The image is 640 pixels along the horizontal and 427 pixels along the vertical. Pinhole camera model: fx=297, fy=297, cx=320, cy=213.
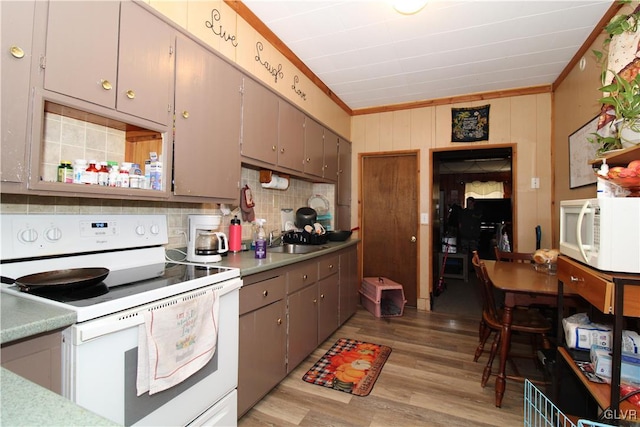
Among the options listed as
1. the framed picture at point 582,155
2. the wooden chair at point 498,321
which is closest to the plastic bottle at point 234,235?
the wooden chair at point 498,321

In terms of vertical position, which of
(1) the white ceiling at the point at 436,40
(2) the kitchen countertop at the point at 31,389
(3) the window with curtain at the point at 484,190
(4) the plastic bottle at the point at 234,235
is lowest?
(2) the kitchen countertop at the point at 31,389

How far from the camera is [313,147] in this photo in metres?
3.13

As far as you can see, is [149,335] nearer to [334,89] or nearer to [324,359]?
[324,359]

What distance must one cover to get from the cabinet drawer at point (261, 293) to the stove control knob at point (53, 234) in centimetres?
87

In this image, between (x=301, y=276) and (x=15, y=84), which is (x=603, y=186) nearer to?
(x=301, y=276)

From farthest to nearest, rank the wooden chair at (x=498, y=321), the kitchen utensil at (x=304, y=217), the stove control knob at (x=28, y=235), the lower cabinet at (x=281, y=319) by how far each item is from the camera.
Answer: the kitchen utensil at (x=304, y=217) < the wooden chair at (x=498, y=321) < the lower cabinet at (x=281, y=319) < the stove control knob at (x=28, y=235)

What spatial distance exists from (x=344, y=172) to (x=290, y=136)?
1457 mm

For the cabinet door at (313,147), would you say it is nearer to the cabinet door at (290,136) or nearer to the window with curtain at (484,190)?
the cabinet door at (290,136)

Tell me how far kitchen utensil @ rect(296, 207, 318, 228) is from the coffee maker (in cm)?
140

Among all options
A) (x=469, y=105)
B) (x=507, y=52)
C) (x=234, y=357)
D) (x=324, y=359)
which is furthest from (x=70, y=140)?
(x=469, y=105)

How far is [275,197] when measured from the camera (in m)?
3.04

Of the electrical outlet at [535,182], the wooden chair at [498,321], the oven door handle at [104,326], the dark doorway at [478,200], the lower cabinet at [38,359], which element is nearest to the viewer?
the lower cabinet at [38,359]

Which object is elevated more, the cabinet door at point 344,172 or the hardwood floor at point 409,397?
the cabinet door at point 344,172

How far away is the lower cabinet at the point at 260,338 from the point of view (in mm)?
1697
